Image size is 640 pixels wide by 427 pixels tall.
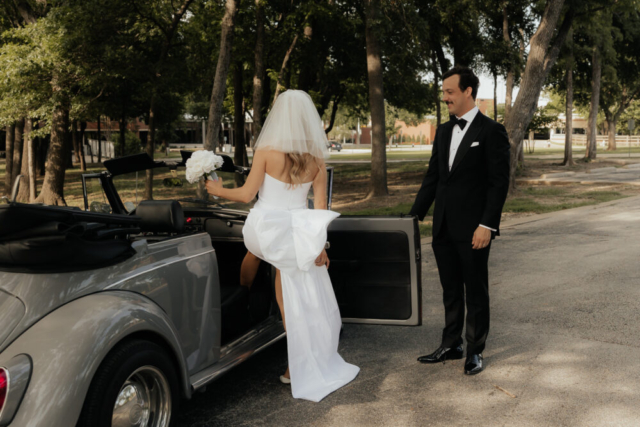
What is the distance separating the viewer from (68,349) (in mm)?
2449

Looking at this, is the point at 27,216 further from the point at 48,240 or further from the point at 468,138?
the point at 468,138

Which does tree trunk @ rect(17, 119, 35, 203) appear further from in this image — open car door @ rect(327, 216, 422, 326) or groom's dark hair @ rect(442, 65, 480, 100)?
groom's dark hair @ rect(442, 65, 480, 100)

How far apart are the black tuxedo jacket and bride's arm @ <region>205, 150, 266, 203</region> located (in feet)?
4.35

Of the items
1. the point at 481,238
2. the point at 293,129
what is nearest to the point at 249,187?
the point at 293,129

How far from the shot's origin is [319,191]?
13.0ft

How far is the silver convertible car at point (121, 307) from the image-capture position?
7.93 feet

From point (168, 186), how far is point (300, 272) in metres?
1.31

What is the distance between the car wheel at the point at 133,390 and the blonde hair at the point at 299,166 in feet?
4.71

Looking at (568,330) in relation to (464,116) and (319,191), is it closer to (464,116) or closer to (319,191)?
(464,116)

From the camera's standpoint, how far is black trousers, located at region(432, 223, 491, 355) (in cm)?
418

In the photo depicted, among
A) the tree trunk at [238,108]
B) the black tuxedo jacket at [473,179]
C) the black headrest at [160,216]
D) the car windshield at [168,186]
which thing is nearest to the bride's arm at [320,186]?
the car windshield at [168,186]

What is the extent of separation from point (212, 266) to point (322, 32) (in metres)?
19.1

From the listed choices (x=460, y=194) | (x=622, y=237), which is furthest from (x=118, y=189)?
(x=622, y=237)

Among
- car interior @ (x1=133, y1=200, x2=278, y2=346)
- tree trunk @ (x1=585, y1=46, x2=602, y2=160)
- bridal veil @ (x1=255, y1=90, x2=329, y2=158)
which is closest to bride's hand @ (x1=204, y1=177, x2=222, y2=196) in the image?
car interior @ (x1=133, y1=200, x2=278, y2=346)
